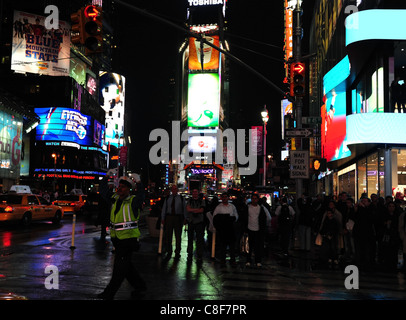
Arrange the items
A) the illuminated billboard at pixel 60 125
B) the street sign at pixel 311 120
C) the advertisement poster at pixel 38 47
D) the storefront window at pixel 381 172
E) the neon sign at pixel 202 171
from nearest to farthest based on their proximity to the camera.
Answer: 1. the street sign at pixel 311 120
2. the storefront window at pixel 381 172
3. the advertisement poster at pixel 38 47
4. the illuminated billboard at pixel 60 125
5. the neon sign at pixel 202 171

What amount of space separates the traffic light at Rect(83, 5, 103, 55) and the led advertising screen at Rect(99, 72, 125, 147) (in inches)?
3748

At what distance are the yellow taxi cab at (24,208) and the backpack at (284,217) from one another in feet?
45.4

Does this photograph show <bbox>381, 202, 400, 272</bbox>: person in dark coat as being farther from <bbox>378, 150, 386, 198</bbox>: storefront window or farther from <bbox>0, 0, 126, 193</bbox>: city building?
<bbox>0, 0, 126, 193</bbox>: city building

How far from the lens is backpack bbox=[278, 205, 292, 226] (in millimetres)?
14500

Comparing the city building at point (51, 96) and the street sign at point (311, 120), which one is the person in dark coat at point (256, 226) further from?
the city building at point (51, 96)

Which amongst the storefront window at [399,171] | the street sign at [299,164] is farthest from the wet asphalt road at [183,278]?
the storefront window at [399,171]

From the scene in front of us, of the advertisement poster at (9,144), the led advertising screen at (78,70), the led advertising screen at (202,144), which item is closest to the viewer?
the advertisement poster at (9,144)

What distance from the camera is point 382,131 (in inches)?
806

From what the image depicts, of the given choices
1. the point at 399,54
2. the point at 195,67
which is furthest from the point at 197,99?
the point at 399,54

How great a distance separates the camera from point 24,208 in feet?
74.4

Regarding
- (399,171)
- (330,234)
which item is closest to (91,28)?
(330,234)

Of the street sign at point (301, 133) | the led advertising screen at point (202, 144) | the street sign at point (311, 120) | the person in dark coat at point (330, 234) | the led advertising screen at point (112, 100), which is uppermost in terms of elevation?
the led advertising screen at point (112, 100)

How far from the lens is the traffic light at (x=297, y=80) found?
1315 centimetres
